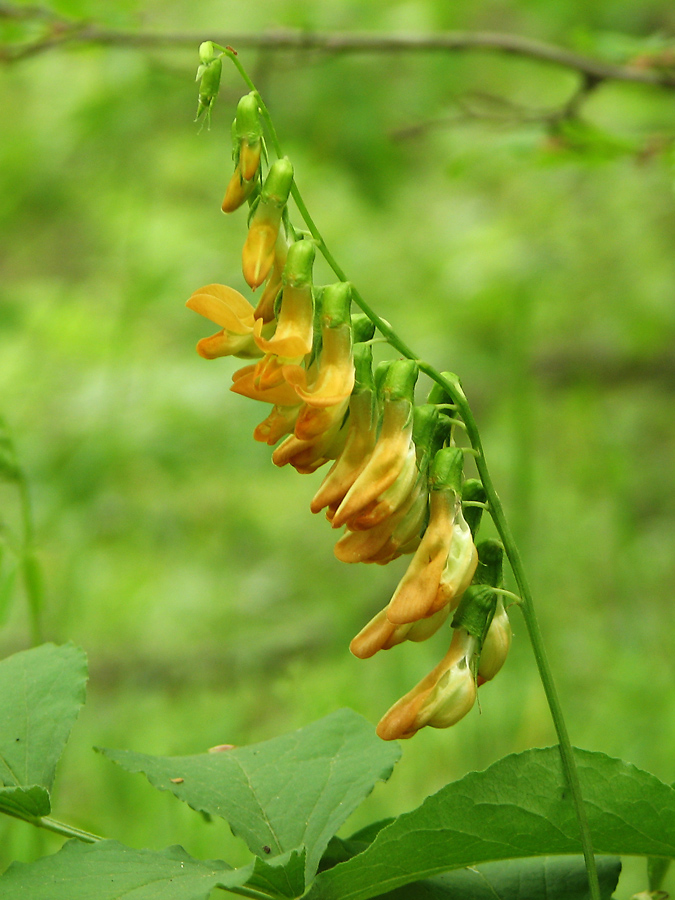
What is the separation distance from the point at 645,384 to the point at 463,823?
147 inches

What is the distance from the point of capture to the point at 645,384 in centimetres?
415

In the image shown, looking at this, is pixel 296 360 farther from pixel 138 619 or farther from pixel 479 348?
pixel 138 619

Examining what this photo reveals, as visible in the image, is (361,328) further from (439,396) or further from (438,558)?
(438,558)

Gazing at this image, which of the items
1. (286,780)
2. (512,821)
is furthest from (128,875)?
(512,821)

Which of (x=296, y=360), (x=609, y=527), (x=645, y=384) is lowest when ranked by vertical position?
(x=609, y=527)

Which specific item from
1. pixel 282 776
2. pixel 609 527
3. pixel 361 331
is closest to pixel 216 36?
pixel 361 331

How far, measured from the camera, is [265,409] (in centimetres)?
326

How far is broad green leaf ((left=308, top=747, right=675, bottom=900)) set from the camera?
2.31 ft

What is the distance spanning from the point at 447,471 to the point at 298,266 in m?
0.23

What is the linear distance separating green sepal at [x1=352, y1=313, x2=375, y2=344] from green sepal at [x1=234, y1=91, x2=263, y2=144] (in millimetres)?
Result: 180

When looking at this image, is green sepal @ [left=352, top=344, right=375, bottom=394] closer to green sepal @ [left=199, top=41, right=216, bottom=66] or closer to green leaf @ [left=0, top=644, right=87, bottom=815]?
green sepal @ [left=199, top=41, right=216, bottom=66]

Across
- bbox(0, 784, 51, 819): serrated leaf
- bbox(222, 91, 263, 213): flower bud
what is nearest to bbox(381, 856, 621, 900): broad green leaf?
bbox(0, 784, 51, 819): serrated leaf

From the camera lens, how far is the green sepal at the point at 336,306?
0.80 m

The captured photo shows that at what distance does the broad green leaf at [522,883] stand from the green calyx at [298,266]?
556 millimetres
